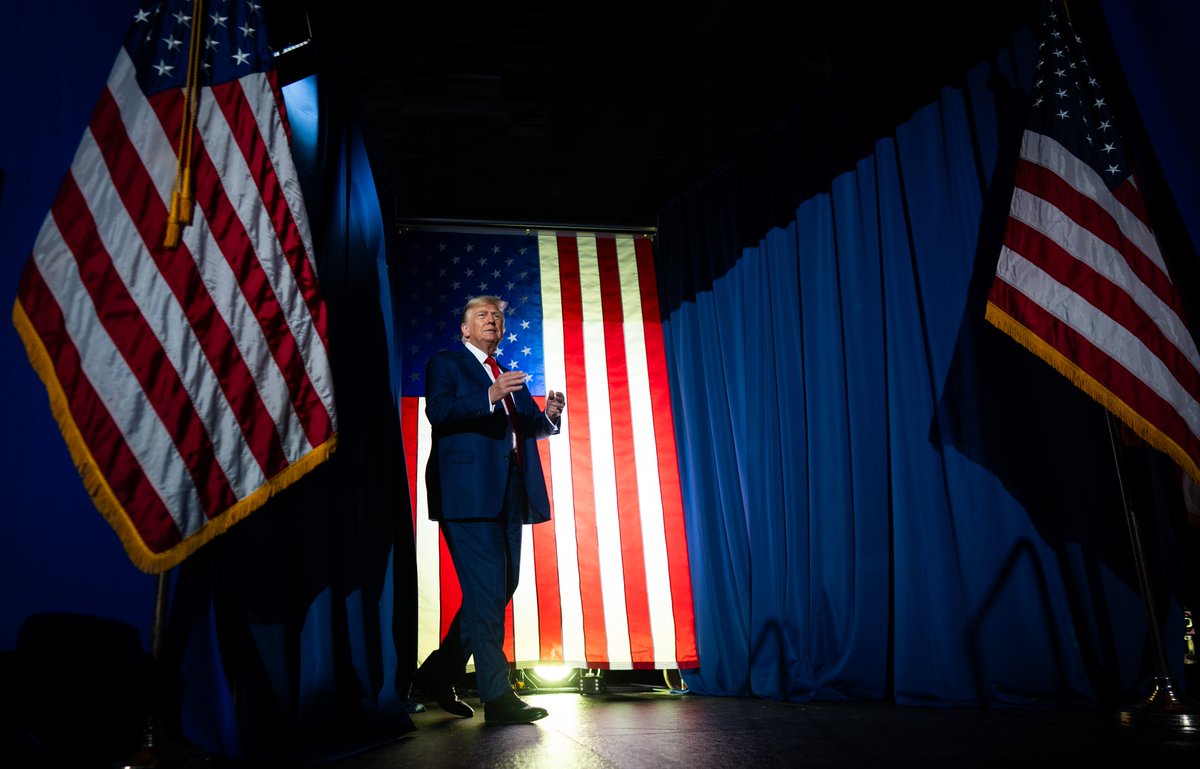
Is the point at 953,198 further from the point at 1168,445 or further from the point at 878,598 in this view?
the point at 878,598

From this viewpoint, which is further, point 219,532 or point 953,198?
point 953,198

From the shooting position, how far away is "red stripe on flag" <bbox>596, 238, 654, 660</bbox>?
3.90 meters

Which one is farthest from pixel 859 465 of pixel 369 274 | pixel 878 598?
pixel 369 274

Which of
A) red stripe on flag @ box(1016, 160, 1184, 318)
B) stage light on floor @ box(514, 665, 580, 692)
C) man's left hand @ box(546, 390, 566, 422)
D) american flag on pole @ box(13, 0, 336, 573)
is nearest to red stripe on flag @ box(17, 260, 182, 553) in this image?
american flag on pole @ box(13, 0, 336, 573)

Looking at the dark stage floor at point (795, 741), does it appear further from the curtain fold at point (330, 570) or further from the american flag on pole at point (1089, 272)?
the american flag on pole at point (1089, 272)

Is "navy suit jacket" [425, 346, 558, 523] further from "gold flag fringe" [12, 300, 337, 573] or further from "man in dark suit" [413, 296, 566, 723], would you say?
"gold flag fringe" [12, 300, 337, 573]

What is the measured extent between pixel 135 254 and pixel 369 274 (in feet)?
3.58

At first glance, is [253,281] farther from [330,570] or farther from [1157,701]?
[1157,701]

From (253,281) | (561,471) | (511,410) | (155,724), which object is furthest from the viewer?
(561,471)

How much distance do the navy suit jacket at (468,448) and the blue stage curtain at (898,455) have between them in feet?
3.90

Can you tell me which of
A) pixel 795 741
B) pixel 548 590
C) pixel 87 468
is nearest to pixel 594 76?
pixel 548 590

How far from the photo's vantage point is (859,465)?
10.1 ft

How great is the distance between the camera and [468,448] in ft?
8.98

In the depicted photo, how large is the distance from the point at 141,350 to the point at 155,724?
2.77ft
